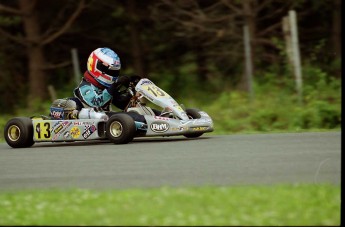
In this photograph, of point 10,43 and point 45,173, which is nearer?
point 45,173

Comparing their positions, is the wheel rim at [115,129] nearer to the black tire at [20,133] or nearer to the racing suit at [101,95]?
the racing suit at [101,95]

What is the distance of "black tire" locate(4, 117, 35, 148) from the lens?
1257 centimetres

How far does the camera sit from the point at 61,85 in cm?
2453

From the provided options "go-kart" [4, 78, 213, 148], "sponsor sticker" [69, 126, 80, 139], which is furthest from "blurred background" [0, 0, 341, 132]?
"sponsor sticker" [69, 126, 80, 139]

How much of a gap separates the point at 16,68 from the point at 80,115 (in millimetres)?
12871

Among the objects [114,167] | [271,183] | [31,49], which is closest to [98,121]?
[114,167]

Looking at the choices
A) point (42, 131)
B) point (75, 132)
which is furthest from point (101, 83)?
point (42, 131)

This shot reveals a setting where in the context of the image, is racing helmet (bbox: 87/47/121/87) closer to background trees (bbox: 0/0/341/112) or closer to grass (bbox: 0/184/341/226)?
grass (bbox: 0/184/341/226)

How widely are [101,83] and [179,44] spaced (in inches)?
467

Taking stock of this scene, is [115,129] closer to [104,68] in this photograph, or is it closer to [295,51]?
[104,68]

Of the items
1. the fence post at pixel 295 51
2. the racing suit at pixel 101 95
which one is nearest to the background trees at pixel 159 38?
the fence post at pixel 295 51

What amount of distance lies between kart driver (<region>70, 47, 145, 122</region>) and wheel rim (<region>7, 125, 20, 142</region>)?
0.98 m

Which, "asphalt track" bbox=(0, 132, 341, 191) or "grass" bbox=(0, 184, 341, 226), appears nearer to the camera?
"grass" bbox=(0, 184, 341, 226)

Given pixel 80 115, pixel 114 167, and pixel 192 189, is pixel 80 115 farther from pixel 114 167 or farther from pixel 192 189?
pixel 192 189
